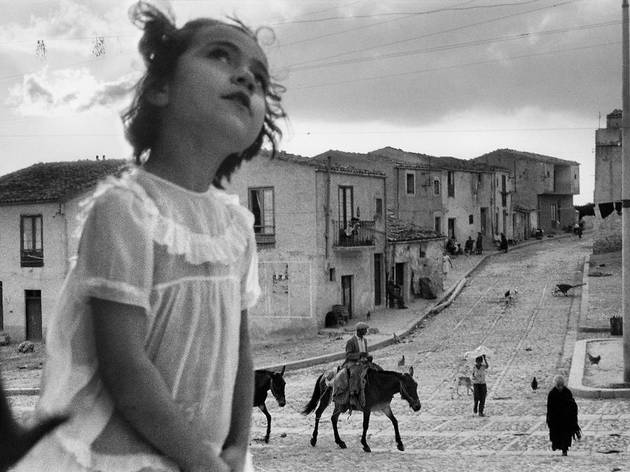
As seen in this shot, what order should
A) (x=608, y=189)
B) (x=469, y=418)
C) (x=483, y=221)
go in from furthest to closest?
(x=483, y=221) < (x=608, y=189) < (x=469, y=418)

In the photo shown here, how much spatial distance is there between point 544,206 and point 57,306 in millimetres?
70758

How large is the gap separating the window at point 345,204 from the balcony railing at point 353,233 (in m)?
0.12

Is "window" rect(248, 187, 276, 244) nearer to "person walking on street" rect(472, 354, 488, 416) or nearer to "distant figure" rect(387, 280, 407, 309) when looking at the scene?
"distant figure" rect(387, 280, 407, 309)

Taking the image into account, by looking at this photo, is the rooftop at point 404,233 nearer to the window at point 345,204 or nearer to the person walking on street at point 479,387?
the window at point 345,204

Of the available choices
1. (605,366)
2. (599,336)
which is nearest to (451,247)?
(599,336)

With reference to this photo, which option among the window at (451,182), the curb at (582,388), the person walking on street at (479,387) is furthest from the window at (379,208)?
the window at (451,182)

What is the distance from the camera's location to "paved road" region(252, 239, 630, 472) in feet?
37.2

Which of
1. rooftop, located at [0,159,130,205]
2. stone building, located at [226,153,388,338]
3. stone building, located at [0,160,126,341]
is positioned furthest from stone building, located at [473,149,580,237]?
stone building, located at [0,160,126,341]

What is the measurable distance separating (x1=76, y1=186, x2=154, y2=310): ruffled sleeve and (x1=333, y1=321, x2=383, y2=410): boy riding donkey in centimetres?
1046

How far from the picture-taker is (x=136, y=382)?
2166 millimetres

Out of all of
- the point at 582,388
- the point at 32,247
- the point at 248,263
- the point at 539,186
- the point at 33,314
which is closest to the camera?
the point at 248,263

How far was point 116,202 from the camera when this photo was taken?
2178mm

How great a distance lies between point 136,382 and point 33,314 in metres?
29.2

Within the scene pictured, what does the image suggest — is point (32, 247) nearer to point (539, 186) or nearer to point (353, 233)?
point (353, 233)
